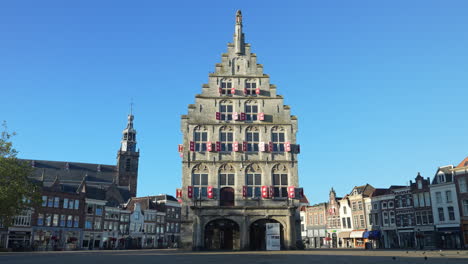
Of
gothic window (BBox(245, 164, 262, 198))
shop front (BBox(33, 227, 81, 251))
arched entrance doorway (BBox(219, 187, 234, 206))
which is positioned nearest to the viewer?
arched entrance doorway (BBox(219, 187, 234, 206))

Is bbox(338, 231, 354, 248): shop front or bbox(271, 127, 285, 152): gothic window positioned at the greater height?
bbox(271, 127, 285, 152): gothic window

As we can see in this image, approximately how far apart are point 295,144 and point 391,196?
26429 mm

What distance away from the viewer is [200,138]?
3850 cm

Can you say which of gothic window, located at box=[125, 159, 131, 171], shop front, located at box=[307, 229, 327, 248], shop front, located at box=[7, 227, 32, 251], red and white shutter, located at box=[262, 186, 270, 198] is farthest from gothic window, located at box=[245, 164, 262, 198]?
gothic window, located at box=[125, 159, 131, 171]

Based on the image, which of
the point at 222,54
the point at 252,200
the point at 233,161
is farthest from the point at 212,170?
the point at 222,54

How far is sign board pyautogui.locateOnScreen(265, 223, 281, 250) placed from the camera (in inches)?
1307

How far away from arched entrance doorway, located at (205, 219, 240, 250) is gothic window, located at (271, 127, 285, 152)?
8607 millimetres

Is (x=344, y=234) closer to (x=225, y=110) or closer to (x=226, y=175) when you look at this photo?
(x=226, y=175)

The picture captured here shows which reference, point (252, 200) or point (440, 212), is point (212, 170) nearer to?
point (252, 200)

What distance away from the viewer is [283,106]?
131 feet

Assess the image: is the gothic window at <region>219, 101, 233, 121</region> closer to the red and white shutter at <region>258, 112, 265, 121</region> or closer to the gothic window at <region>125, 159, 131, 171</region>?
the red and white shutter at <region>258, 112, 265, 121</region>

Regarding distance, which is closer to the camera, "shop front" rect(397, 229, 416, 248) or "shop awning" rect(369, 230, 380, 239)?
"shop front" rect(397, 229, 416, 248)

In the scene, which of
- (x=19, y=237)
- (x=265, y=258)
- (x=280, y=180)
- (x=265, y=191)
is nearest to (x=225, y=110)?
(x=280, y=180)

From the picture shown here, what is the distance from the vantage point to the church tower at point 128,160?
104600 millimetres
